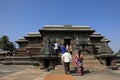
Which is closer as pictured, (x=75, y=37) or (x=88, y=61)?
(x=88, y=61)

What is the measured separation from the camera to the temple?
66.7 feet

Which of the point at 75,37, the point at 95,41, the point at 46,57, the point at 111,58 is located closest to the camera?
the point at 46,57

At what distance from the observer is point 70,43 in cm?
2964

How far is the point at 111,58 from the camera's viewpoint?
21719 millimetres

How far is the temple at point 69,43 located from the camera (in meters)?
20.3

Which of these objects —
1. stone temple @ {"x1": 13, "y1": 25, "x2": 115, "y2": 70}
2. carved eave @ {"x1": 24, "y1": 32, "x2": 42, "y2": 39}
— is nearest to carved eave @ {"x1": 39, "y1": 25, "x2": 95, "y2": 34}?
stone temple @ {"x1": 13, "y1": 25, "x2": 115, "y2": 70}

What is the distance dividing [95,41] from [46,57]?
17.4 m

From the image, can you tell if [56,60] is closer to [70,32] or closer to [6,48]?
[70,32]

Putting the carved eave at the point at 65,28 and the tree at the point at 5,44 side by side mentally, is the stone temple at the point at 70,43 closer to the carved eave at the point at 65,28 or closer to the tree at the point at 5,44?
the carved eave at the point at 65,28

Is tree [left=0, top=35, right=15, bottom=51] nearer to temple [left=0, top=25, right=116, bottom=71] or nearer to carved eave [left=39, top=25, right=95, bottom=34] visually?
temple [left=0, top=25, right=116, bottom=71]

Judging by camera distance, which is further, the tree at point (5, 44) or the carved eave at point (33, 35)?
the tree at point (5, 44)

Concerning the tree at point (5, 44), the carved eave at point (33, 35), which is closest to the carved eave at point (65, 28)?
the carved eave at point (33, 35)

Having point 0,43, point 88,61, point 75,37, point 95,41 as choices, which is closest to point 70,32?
point 75,37

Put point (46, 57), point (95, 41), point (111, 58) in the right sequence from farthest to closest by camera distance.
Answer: point (95, 41) → point (111, 58) → point (46, 57)
